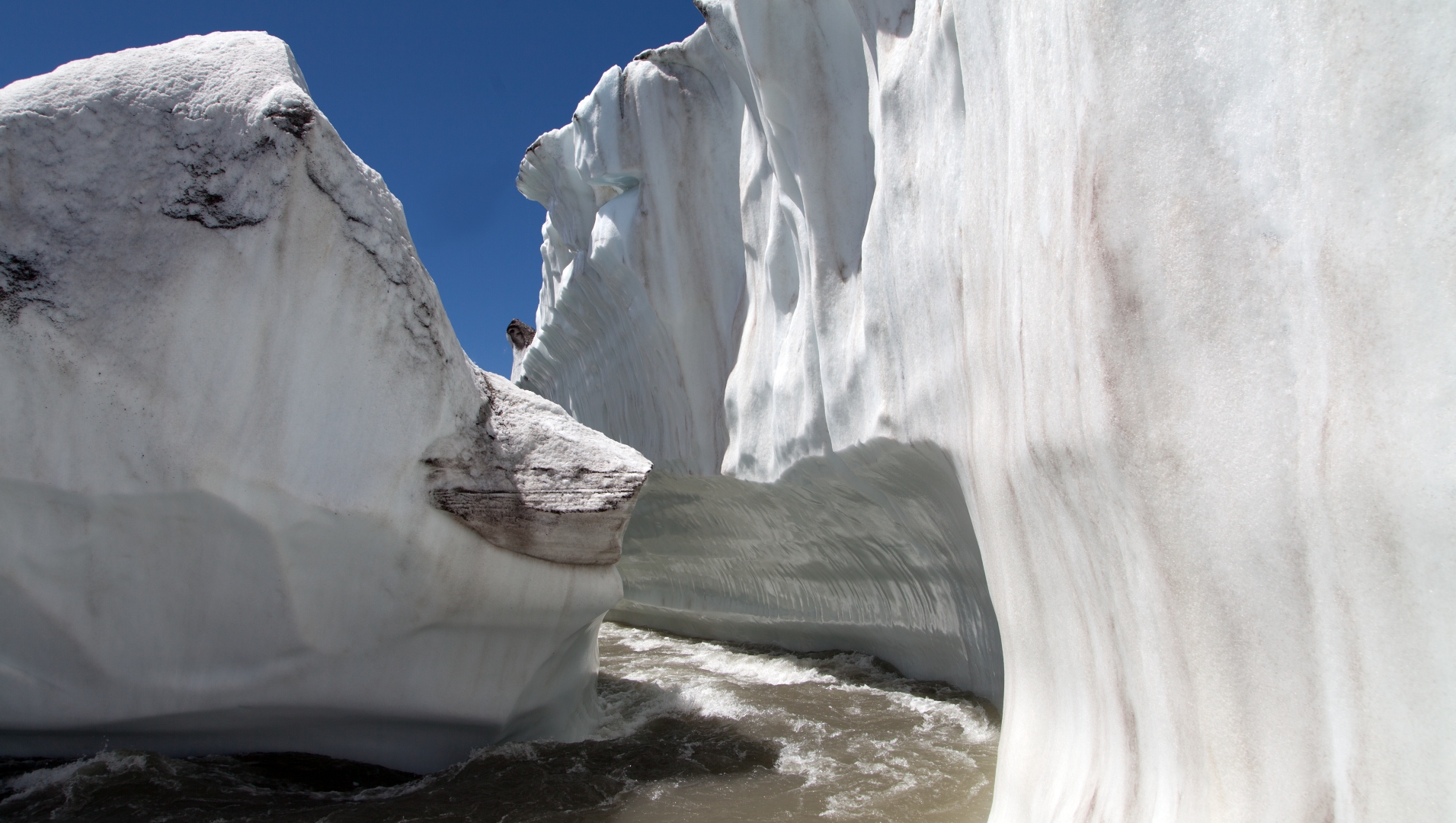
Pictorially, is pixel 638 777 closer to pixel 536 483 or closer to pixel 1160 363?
pixel 536 483

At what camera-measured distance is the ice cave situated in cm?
121

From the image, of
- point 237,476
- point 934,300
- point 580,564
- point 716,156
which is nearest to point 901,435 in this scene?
point 934,300

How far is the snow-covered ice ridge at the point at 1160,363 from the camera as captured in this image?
44.8 inches

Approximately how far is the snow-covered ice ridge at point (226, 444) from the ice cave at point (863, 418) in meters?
0.01

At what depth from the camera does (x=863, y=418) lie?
3.60 metres

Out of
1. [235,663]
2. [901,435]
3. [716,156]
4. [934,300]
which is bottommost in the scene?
[235,663]

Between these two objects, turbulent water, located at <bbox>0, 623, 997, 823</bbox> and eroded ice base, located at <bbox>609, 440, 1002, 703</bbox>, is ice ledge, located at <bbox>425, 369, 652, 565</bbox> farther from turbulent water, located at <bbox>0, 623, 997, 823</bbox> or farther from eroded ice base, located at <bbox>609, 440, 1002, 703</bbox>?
eroded ice base, located at <bbox>609, 440, 1002, 703</bbox>

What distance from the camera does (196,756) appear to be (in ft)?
10.3

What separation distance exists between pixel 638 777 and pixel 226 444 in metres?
1.73

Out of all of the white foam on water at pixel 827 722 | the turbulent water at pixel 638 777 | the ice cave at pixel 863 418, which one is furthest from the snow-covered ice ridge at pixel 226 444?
the white foam on water at pixel 827 722

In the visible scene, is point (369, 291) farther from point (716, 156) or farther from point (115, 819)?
point (716, 156)

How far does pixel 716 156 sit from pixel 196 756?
162 inches

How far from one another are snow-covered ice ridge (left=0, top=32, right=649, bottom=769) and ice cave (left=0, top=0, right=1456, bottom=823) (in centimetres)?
1

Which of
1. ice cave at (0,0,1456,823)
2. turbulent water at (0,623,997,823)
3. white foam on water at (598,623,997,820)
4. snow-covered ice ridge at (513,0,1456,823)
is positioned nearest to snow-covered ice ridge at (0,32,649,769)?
ice cave at (0,0,1456,823)
